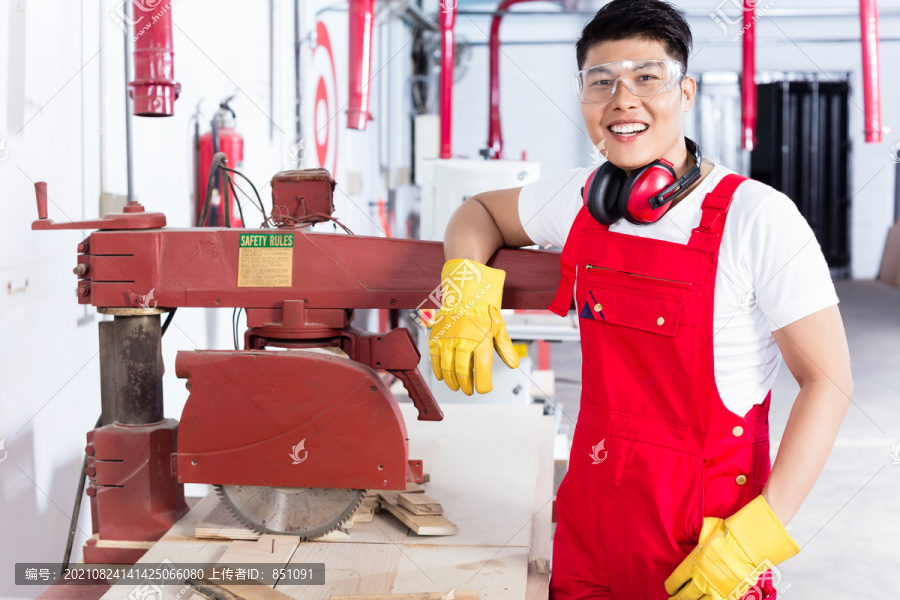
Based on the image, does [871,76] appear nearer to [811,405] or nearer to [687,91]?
[687,91]

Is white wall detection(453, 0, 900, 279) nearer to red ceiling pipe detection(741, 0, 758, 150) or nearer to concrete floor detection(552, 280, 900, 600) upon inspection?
concrete floor detection(552, 280, 900, 600)

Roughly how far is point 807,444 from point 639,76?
638 millimetres

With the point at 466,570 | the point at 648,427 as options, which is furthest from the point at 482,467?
the point at 648,427

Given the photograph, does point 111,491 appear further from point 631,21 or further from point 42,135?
point 631,21

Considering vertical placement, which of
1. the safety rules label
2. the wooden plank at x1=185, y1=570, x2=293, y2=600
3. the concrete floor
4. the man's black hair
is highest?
the man's black hair

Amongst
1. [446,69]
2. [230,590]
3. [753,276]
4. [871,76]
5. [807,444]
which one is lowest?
[230,590]

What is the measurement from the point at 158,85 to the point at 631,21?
41.1 inches

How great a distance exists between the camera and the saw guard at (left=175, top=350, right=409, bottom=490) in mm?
1432

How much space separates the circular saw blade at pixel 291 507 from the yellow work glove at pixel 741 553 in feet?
2.00

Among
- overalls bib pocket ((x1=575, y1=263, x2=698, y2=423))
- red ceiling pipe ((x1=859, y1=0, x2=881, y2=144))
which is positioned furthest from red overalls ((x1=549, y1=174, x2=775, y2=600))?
red ceiling pipe ((x1=859, y1=0, x2=881, y2=144))

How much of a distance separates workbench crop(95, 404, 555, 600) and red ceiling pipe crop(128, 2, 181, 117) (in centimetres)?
88

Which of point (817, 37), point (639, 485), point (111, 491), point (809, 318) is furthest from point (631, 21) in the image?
point (817, 37)

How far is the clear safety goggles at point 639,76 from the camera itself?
4.42ft

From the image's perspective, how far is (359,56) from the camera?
10.4 ft
